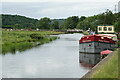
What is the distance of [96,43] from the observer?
1292 inches

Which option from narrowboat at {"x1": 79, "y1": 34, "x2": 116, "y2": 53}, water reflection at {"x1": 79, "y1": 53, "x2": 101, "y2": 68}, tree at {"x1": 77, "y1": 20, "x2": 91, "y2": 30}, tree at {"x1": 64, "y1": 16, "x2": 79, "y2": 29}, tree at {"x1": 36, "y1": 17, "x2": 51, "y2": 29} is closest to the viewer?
water reflection at {"x1": 79, "y1": 53, "x2": 101, "y2": 68}

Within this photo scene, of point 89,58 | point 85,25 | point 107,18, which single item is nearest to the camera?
point 89,58

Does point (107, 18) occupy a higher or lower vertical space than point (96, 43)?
higher

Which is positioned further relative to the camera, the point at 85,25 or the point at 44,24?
the point at 44,24

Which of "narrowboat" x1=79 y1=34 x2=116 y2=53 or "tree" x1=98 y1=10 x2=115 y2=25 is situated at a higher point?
"tree" x1=98 y1=10 x2=115 y2=25

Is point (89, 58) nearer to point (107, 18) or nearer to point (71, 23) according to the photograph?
point (107, 18)

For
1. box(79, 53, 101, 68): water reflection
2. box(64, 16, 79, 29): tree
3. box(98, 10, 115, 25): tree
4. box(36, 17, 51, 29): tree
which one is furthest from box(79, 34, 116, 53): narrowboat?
box(64, 16, 79, 29): tree

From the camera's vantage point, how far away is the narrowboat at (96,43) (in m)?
32.8

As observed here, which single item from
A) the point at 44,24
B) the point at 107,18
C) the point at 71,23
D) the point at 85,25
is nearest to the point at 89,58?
the point at 107,18

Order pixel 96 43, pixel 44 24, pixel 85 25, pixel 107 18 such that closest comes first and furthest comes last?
pixel 96 43
pixel 107 18
pixel 85 25
pixel 44 24

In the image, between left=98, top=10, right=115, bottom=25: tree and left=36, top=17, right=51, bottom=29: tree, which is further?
left=36, top=17, right=51, bottom=29: tree

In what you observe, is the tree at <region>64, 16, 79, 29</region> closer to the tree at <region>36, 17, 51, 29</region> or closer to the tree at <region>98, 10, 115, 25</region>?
the tree at <region>36, 17, 51, 29</region>

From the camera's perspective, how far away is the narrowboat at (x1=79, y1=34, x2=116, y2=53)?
32844mm

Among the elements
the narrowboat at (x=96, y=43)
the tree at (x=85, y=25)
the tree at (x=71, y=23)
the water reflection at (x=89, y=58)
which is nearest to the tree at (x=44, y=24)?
the tree at (x=71, y=23)
